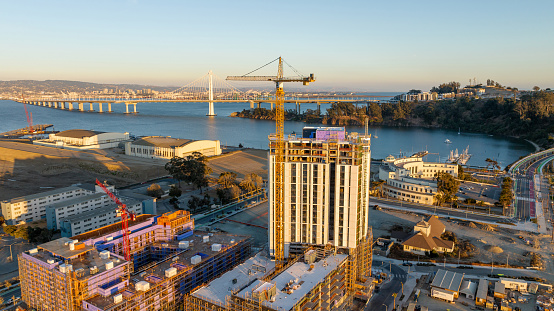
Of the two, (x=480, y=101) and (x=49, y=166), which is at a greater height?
(x=480, y=101)

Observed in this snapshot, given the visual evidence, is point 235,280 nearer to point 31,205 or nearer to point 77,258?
point 77,258

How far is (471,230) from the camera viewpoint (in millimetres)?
25625

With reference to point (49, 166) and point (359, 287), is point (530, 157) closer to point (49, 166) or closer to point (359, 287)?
→ point (359, 287)

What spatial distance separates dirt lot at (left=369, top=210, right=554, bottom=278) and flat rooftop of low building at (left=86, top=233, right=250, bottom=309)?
10.8 m

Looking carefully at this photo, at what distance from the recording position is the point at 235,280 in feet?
47.9

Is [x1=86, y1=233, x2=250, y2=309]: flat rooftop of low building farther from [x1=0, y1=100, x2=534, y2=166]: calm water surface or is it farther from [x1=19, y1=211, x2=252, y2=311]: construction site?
[x1=0, y1=100, x2=534, y2=166]: calm water surface

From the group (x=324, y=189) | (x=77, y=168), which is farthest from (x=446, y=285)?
(x=77, y=168)

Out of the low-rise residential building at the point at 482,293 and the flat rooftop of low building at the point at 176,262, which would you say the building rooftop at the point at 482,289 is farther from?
the flat rooftop of low building at the point at 176,262

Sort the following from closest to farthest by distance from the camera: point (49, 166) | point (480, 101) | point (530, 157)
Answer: point (49, 166) → point (530, 157) → point (480, 101)

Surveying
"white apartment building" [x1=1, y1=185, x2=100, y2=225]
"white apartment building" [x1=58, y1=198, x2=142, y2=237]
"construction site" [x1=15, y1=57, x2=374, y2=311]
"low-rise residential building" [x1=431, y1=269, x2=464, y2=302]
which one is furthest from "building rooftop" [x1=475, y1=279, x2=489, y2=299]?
"white apartment building" [x1=1, y1=185, x2=100, y2=225]

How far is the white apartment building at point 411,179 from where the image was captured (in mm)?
32022

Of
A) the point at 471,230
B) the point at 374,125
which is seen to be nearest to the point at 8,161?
the point at 471,230

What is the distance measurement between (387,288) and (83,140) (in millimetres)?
50724

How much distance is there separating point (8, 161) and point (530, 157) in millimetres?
63438
